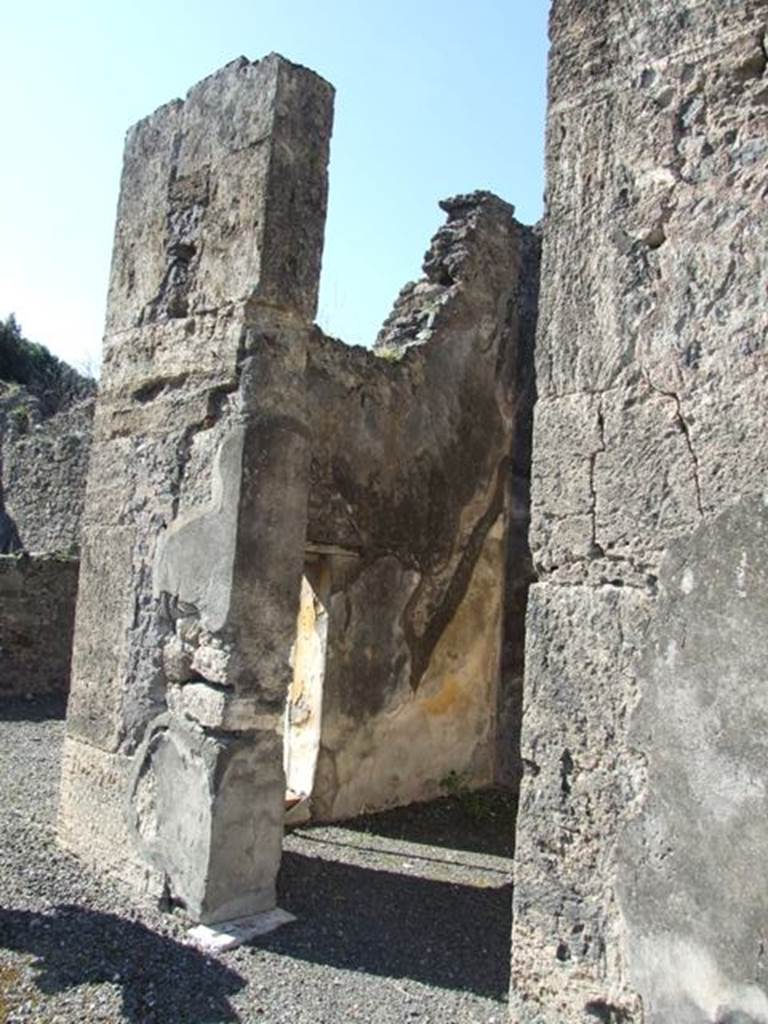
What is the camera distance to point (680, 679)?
1929 millimetres

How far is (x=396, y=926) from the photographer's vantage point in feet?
13.9

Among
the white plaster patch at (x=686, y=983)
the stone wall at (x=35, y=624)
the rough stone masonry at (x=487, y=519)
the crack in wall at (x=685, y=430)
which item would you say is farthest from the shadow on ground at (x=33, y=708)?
the crack in wall at (x=685, y=430)

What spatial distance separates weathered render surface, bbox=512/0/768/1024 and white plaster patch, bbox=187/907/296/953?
1.78 meters

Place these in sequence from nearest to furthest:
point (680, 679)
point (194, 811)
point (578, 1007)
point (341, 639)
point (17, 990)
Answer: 1. point (680, 679)
2. point (578, 1007)
3. point (17, 990)
4. point (194, 811)
5. point (341, 639)

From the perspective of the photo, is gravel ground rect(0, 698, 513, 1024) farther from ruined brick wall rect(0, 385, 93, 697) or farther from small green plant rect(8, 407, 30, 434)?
small green plant rect(8, 407, 30, 434)

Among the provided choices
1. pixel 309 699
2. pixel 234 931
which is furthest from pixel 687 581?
pixel 309 699

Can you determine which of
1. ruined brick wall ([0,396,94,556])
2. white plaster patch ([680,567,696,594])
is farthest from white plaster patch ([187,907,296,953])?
ruined brick wall ([0,396,94,556])

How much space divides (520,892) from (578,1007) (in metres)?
0.26

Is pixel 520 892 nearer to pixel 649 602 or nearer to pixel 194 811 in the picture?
pixel 649 602

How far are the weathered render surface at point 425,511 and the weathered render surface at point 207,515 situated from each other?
5.94ft

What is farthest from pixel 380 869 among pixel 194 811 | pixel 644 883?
pixel 644 883

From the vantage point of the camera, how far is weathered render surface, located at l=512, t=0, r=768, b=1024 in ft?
6.05

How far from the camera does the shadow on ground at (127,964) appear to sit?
314cm

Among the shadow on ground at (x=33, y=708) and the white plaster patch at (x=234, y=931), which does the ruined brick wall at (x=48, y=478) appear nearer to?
the shadow on ground at (x=33, y=708)
